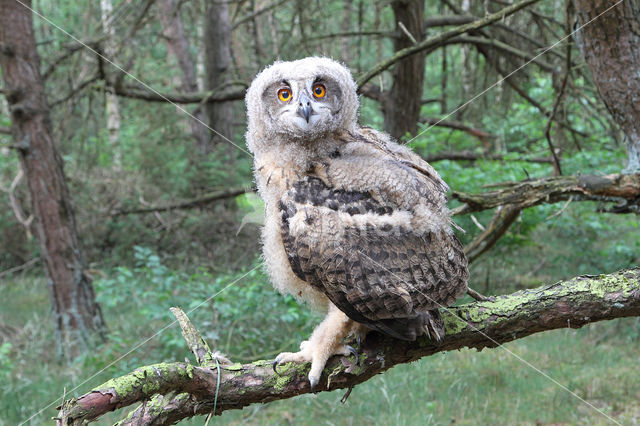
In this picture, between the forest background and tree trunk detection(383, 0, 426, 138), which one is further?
tree trunk detection(383, 0, 426, 138)

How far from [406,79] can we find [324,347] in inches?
185

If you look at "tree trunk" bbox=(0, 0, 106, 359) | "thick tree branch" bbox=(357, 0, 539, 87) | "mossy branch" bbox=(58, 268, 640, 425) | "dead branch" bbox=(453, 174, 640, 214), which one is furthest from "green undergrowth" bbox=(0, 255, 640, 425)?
"thick tree branch" bbox=(357, 0, 539, 87)

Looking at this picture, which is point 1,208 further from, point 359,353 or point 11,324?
point 359,353

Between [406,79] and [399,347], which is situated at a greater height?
[406,79]

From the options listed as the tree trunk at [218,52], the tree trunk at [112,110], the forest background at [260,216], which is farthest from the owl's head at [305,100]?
the tree trunk at [218,52]

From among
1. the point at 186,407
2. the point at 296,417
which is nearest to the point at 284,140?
the point at 186,407

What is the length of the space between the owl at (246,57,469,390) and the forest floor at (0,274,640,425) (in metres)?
2.30

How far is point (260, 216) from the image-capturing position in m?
2.54

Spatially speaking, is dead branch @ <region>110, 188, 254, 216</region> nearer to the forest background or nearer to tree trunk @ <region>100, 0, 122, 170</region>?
the forest background

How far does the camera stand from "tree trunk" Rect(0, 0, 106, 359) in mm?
5832

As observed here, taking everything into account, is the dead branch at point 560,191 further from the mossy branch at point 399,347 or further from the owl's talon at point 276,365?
the owl's talon at point 276,365

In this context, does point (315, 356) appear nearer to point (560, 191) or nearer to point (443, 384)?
point (560, 191)

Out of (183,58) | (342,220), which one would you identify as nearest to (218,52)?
(183,58)

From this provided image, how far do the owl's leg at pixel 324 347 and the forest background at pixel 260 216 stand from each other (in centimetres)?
45
